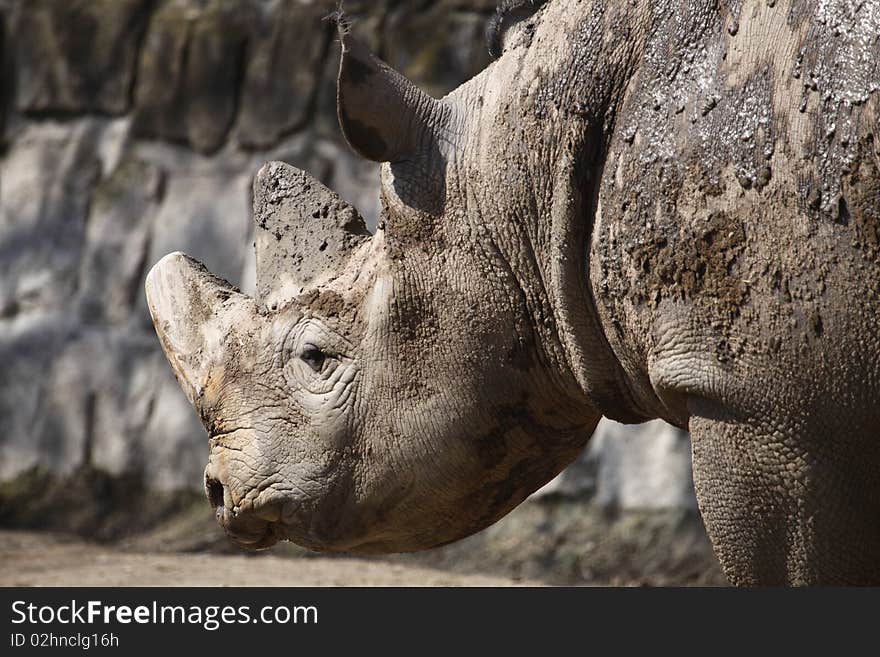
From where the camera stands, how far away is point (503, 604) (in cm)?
253

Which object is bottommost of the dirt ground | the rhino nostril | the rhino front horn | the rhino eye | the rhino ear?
the dirt ground

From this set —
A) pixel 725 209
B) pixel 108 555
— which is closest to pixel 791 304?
pixel 725 209

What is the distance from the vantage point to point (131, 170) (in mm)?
7180

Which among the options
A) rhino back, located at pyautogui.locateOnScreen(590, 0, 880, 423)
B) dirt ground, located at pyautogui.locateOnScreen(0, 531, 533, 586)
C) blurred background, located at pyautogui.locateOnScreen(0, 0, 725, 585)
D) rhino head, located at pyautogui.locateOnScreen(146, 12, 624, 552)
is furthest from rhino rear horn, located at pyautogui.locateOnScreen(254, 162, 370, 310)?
blurred background, located at pyautogui.locateOnScreen(0, 0, 725, 585)

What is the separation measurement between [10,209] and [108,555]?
200 cm

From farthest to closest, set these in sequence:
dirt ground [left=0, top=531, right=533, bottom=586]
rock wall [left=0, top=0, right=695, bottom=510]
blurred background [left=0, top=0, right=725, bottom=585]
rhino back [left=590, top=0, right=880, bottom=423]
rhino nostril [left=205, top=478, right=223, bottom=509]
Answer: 1. rock wall [left=0, top=0, right=695, bottom=510]
2. blurred background [left=0, top=0, right=725, bottom=585]
3. dirt ground [left=0, top=531, right=533, bottom=586]
4. rhino nostril [left=205, top=478, right=223, bottom=509]
5. rhino back [left=590, top=0, right=880, bottom=423]

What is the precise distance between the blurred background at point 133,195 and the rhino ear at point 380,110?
3.64 meters

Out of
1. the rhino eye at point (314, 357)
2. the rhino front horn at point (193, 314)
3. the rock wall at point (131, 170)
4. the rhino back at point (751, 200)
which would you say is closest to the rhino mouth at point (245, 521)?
the rhino front horn at point (193, 314)

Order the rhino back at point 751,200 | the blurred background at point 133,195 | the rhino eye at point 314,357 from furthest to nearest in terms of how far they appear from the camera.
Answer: the blurred background at point 133,195 → the rhino eye at point 314,357 → the rhino back at point 751,200

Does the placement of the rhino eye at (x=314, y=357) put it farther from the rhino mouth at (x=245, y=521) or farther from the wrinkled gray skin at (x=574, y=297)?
the rhino mouth at (x=245, y=521)

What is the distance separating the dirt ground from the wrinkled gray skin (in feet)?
8.58

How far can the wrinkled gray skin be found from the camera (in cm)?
210

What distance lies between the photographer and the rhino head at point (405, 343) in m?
2.66

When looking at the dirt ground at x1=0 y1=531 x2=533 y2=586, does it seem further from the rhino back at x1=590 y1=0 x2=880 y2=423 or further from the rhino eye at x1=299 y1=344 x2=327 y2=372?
the rhino back at x1=590 y1=0 x2=880 y2=423
